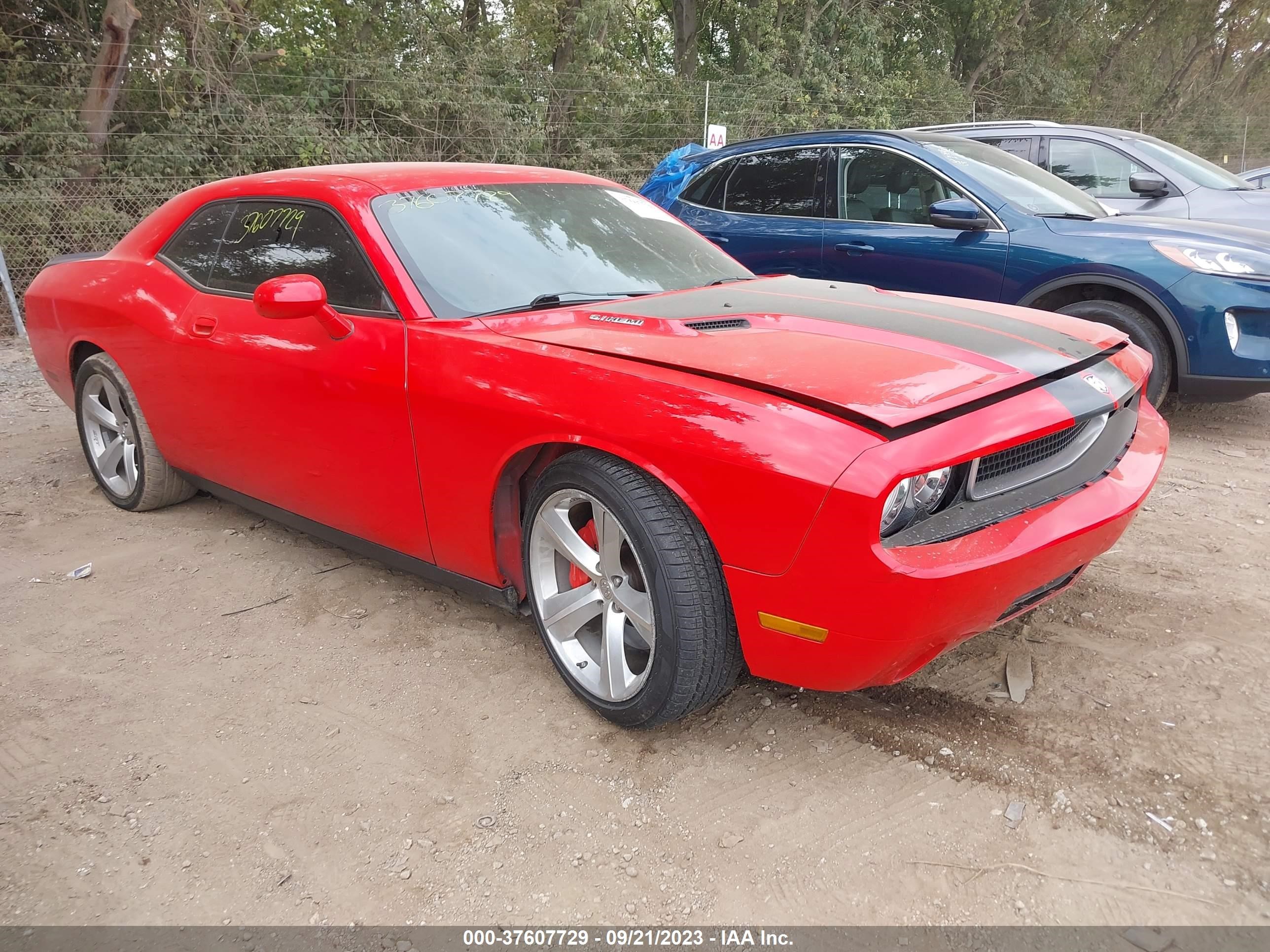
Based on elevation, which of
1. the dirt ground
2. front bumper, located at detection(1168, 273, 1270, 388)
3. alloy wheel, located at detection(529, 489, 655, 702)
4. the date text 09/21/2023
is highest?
front bumper, located at detection(1168, 273, 1270, 388)

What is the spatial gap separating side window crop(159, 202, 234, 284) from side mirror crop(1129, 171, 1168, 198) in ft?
19.7

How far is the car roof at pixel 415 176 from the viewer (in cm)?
319

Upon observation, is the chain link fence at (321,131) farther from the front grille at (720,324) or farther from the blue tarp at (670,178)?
the front grille at (720,324)

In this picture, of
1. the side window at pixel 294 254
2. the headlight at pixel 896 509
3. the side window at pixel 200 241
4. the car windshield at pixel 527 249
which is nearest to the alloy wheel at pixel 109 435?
the side window at pixel 200 241

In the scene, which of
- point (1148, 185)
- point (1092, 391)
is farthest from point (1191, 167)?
point (1092, 391)

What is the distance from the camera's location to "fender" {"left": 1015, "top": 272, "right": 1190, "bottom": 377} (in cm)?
471

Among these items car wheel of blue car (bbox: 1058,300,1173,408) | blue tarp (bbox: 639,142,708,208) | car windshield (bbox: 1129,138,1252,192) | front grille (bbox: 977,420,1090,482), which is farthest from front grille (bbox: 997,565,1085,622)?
car windshield (bbox: 1129,138,1252,192)

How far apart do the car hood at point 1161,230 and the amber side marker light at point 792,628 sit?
12.9 ft

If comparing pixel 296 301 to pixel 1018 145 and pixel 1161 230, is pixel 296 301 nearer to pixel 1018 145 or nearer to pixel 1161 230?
pixel 1161 230

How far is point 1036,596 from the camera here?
232 centimetres

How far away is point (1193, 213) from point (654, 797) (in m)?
6.41

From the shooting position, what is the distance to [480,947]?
1908 mm

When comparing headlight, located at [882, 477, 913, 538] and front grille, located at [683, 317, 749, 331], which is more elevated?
front grille, located at [683, 317, 749, 331]

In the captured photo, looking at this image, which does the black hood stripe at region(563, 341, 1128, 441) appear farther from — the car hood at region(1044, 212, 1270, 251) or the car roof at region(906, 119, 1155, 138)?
the car roof at region(906, 119, 1155, 138)
